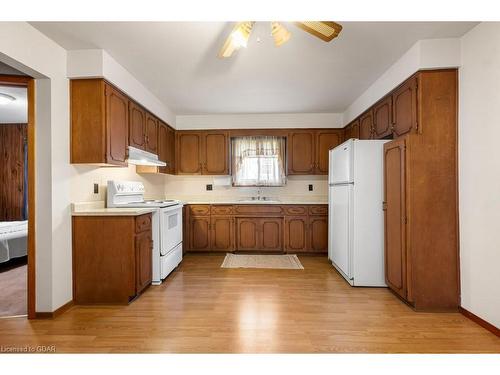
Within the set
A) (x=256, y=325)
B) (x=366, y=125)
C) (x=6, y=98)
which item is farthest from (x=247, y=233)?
(x=6, y=98)

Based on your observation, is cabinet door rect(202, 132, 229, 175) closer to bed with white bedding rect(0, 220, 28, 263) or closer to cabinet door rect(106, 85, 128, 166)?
cabinet door rect(106, 85, 128, 166)

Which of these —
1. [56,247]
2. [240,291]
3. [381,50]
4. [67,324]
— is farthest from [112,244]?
[381,50]

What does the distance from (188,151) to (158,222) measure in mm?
1895

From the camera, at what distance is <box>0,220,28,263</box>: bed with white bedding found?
3510mm

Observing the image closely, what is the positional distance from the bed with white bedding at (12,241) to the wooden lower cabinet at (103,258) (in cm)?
198

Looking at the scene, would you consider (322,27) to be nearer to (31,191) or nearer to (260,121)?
(31,191)

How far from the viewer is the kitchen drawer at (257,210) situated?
14.2 ft

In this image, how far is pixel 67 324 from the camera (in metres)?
2.10

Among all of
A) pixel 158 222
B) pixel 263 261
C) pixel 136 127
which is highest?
pixel 136 127

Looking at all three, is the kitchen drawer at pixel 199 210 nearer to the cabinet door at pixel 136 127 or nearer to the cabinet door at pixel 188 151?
the cabinet door at pixel 188 151

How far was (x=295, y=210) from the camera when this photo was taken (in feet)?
14.1

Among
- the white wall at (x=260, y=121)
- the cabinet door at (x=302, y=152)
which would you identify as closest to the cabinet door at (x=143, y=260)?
the white wall at (x=260, y=121)

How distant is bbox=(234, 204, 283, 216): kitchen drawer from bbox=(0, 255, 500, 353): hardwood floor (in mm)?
1585
